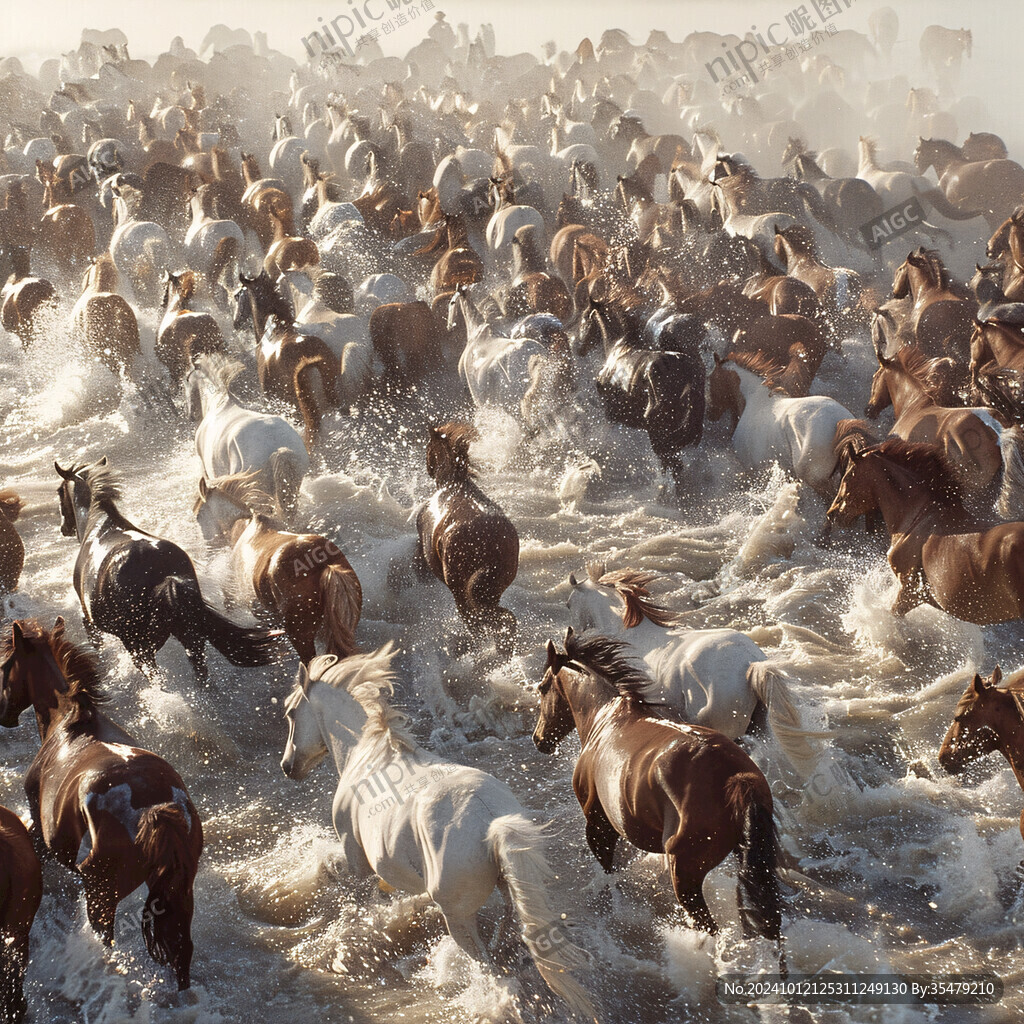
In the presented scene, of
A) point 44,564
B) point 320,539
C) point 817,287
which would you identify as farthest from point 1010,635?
point 44,564

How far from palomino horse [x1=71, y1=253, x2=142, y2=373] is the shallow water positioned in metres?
2.45

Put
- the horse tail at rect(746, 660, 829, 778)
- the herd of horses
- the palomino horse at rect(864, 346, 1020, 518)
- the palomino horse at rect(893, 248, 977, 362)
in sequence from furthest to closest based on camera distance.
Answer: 1. the palomino horse at rect(893, 248, 977, 362)
2. the palomino horse at rect(864, 346, 1020, 518)
3. the horse tail at rect(746, 660, 829, 778)
4. the herd of horses

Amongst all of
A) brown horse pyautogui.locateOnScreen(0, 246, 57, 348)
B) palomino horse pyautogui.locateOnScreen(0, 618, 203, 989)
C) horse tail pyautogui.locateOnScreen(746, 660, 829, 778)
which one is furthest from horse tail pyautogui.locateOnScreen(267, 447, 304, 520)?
brown horse pyautogui.locateOnScreen(0, 246, 57, 348)

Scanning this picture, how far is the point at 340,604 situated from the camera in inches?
217

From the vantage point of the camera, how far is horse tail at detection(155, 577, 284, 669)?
214 inches

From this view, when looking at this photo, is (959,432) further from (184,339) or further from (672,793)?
(184,339)

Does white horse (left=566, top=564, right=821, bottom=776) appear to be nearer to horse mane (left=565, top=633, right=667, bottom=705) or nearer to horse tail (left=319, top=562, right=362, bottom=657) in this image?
horse mane (left=565, top=633, right=667, bottom=705)

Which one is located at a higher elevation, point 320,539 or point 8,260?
point 8,260

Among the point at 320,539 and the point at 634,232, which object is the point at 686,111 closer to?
the point at 634,232

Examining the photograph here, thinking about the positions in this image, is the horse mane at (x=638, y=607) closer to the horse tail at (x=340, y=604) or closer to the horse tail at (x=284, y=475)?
the horse tail at (x=340, y=604)

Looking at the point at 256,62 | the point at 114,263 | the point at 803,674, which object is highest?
the point at 256,62

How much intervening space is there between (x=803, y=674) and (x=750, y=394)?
278 cm

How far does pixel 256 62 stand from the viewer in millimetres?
30688

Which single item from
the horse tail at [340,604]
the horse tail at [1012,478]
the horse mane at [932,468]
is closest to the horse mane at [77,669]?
the horse tail at [340,604]
